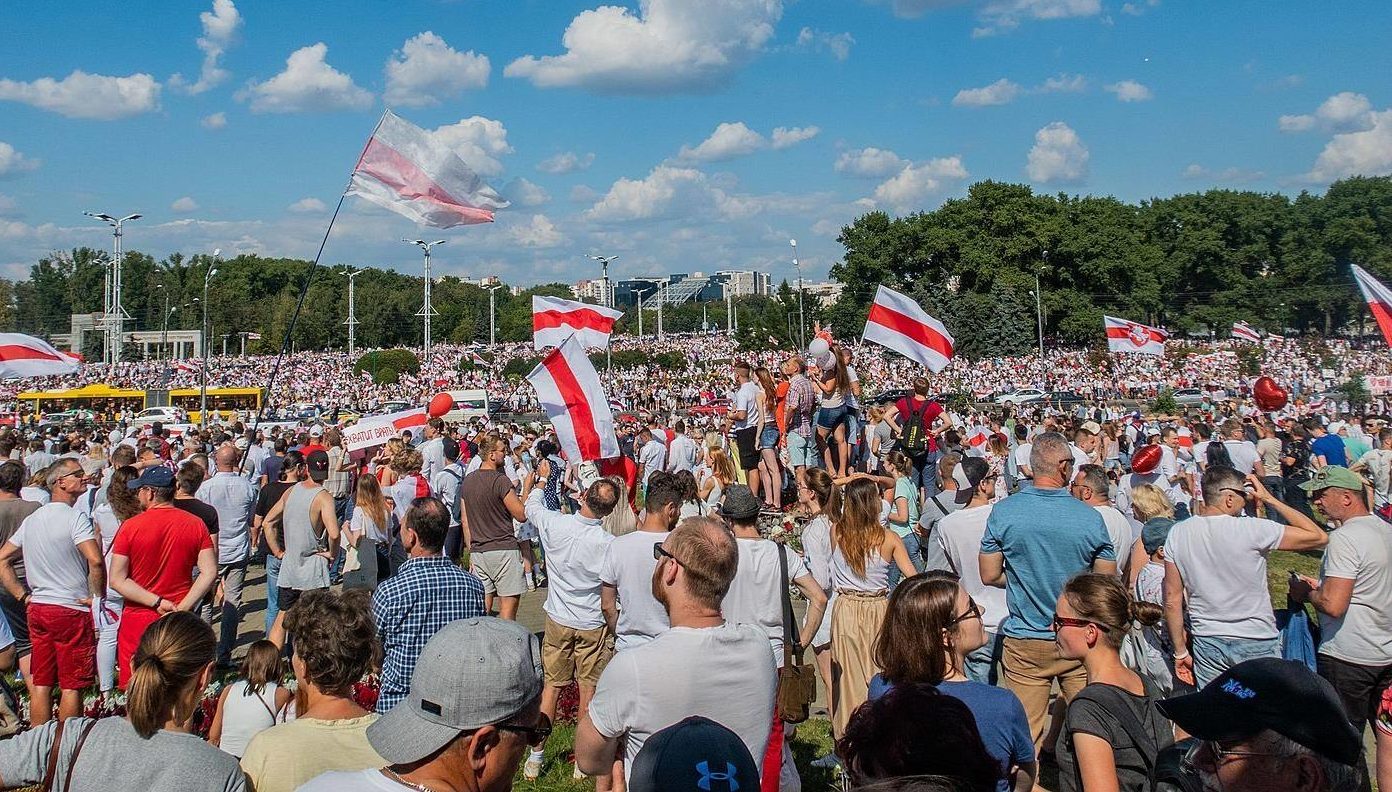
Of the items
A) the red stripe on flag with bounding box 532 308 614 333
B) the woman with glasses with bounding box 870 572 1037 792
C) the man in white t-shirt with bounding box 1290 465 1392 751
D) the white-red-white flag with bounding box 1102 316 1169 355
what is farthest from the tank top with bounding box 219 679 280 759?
the white-red-white flag with bounding box 1102 316 1169 355

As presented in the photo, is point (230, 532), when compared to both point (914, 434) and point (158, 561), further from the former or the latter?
point (914, 434)

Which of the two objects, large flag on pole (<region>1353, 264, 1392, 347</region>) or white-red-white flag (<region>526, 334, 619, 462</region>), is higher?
large flag on pole (<region>1353, 264, 1392, 347</region>)

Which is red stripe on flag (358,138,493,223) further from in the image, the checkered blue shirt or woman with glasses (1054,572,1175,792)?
woman with glasses (1054,572,1175,792)

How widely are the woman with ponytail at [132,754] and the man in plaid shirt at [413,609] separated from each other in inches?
55.5

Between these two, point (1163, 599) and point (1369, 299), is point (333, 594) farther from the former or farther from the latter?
point (1369, 299)

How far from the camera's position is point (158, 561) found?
20.6 feet

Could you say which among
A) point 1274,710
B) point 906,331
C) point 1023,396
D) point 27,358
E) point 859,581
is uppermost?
point 906,331

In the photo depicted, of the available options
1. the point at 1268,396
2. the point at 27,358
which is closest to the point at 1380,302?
the point at 1268,396

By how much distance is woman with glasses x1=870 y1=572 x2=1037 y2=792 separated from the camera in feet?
10.6

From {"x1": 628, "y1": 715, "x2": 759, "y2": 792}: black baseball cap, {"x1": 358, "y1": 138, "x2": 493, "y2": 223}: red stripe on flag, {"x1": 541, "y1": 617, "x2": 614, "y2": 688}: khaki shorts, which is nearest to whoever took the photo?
{"x1": 628, "y1": 715, "x2": 759, "y2": 792}: black baseball cap

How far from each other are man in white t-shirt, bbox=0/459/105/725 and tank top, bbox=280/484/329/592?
5.22 feet

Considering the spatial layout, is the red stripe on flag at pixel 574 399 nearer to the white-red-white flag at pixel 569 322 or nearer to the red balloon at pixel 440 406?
the white-red-white flag at pixel 569 322

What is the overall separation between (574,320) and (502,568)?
6678 mm

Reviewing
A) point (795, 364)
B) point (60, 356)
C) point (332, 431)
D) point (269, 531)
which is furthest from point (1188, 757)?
point (60, 356)
